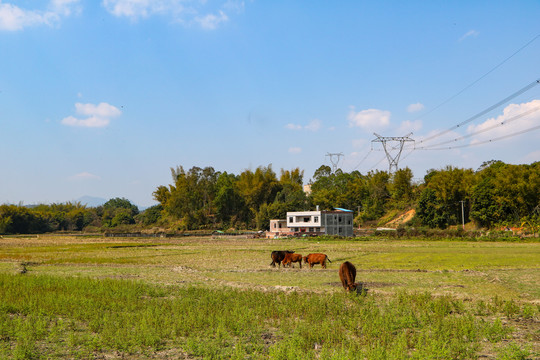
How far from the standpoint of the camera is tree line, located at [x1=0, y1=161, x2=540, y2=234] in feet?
241

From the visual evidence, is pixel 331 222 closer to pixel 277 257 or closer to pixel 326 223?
pixel 326 223

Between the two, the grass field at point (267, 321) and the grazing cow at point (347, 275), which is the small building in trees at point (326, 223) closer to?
the grass field at point (267, 321)

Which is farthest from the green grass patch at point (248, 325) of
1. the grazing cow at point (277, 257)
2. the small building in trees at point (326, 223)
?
the small building in trees at point (326, 223)

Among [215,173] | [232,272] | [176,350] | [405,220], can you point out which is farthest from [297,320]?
[215,173]

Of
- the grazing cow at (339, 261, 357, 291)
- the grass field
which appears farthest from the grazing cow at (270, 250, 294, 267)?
the grazing cow at (339, 261, 357, 291)

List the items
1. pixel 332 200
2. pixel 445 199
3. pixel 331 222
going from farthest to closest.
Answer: pixel 332 200 < pixel 331 222 < pixel 445 199

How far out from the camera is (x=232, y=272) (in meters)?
24.4

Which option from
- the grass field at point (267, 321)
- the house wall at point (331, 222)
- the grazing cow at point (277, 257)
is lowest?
the grass field at point (267, 321)

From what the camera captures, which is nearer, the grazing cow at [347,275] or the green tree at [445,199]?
the grazing cow at [347,275]

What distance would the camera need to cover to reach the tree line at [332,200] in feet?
241

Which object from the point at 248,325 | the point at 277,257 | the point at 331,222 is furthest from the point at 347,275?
the point at 331,222

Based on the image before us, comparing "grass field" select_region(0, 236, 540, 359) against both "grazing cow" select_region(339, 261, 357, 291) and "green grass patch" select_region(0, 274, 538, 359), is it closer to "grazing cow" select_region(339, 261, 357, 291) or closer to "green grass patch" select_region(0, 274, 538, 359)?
"green grass patch" select_region(0, 274, 538, 359)

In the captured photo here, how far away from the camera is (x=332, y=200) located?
365 feet

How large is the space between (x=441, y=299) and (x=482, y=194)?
67515 mm
